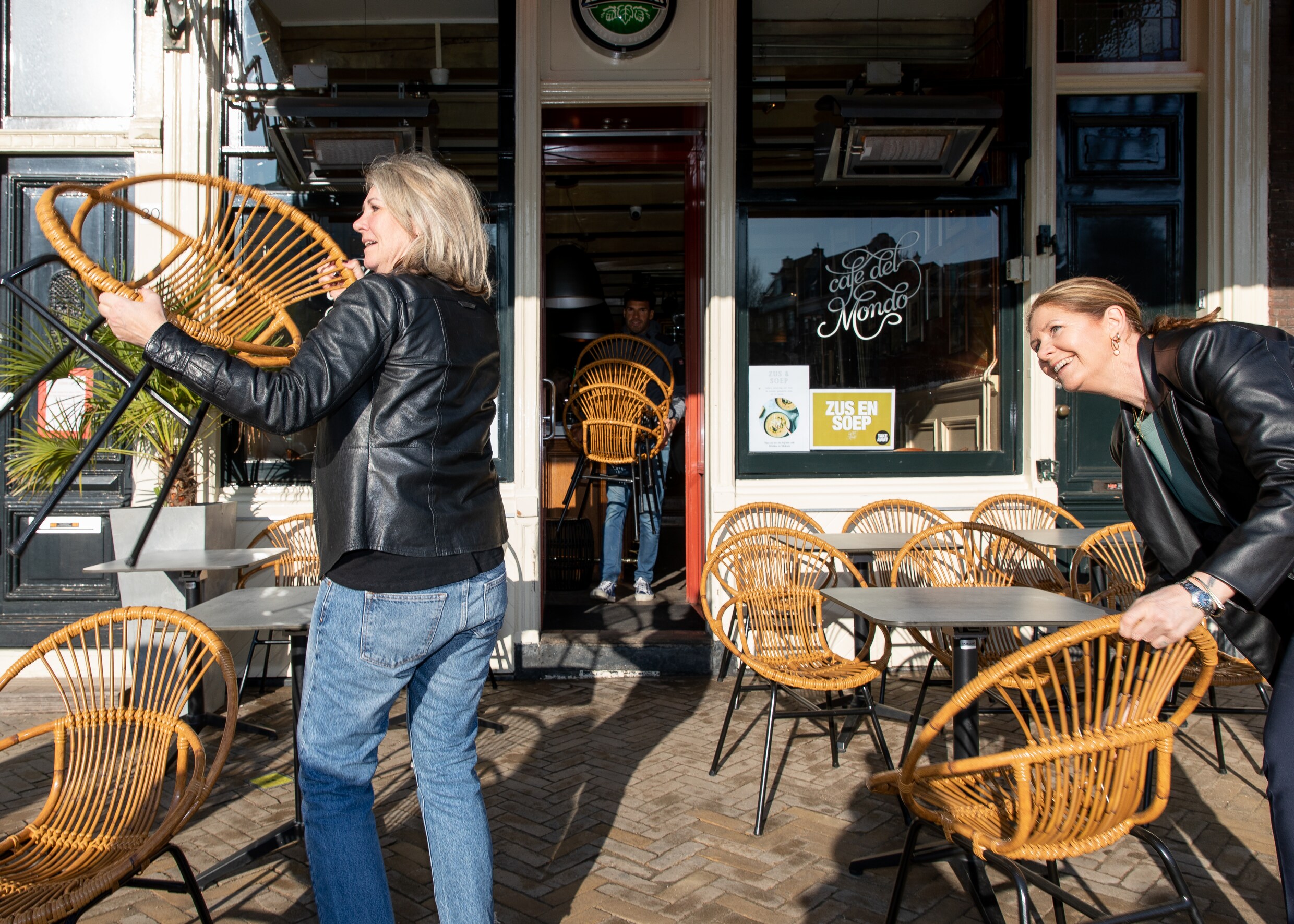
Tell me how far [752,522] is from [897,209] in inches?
81.1

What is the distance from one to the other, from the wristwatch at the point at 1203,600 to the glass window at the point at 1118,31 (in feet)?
15.5

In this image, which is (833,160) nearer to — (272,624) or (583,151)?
(583,151)

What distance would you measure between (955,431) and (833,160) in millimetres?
1741

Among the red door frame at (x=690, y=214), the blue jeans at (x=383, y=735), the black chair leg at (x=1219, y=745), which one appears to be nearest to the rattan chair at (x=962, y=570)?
the black chair leg at (x=1219, y=745)

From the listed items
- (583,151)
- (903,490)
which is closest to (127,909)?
(903,490)

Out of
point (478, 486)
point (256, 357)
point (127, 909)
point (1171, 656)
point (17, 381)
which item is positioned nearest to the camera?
point (1171, 656)

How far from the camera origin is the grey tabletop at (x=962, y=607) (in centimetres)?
246

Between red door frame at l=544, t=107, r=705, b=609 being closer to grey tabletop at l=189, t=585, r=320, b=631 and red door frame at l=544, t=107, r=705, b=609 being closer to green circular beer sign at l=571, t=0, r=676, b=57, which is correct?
green circular beer sign at l=571, t=0, r=676, b=57

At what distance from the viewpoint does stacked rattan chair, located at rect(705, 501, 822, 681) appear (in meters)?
4.54

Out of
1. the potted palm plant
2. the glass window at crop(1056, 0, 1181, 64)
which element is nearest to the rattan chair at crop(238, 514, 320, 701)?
the potted palm plant

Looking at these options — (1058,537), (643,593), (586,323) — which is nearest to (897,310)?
(1058,537)

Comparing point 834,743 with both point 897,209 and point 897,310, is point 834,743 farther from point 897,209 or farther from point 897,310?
point 897,209

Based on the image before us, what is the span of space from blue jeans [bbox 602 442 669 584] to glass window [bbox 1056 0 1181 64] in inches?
150

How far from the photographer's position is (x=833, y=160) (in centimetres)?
522
